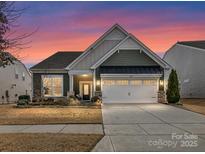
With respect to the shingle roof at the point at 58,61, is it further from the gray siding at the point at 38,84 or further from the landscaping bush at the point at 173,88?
the landscaping bush at the point at 173,88

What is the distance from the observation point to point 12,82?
39719 millimetres

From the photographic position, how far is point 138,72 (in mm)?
26312

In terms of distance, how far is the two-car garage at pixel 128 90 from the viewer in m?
26.2

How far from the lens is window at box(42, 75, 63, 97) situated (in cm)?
2853

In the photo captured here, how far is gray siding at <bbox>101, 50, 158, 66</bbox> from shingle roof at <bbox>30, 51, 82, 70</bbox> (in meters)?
5.17

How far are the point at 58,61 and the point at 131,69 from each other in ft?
26.8

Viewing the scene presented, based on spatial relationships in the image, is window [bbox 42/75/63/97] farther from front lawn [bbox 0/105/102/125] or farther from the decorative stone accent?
front lawn [bbox 0/105/102/125]

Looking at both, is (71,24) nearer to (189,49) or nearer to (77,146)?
(77,146)

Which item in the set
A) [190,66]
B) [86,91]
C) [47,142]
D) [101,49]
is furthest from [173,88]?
[47,142]

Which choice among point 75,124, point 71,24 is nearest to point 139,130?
point 75,124

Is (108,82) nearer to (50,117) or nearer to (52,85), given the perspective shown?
(52,85)

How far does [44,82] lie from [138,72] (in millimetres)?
9253

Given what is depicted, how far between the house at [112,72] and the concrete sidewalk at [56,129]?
1319cm

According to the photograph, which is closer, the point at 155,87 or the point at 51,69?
the point at 155,87
